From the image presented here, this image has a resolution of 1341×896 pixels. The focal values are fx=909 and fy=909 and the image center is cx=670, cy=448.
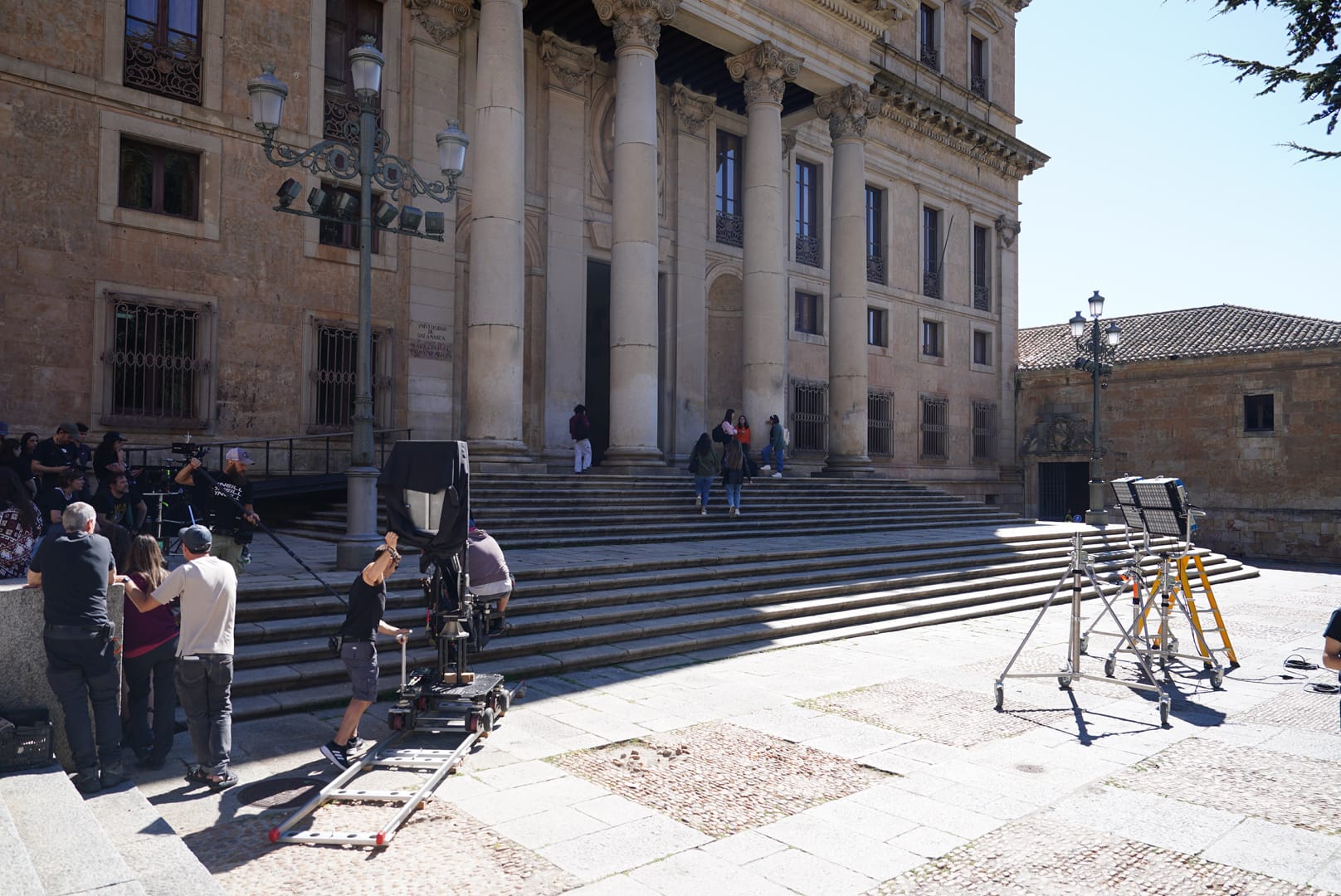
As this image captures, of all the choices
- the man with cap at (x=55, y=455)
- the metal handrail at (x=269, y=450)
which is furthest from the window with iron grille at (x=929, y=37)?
the man with cap at (x=55, y=455)

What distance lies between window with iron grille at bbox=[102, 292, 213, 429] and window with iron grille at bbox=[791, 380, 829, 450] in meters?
15.3

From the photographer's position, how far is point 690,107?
918 inches

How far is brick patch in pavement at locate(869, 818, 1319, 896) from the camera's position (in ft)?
14.9

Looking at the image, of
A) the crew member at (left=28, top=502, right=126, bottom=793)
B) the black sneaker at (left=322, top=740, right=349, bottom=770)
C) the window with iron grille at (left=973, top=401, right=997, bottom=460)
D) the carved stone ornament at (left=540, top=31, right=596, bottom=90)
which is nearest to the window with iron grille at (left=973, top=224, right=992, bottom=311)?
the window with iron grille at (left=973, top=401, right=997, bottom=460)

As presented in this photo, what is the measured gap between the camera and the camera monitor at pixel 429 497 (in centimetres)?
661

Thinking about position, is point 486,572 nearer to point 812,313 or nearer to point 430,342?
point 430,342

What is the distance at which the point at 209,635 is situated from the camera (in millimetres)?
5703

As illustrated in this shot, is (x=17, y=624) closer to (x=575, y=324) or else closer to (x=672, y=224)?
(x=575, y=324)

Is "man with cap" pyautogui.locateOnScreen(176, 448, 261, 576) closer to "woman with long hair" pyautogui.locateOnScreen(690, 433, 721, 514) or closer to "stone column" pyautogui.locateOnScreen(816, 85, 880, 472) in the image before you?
"woman with long hair" pyautogui.locateOnScreen(690, 433, 721, 514)

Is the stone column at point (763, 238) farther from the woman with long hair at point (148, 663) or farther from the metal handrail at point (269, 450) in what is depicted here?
the woman with long hair at point (148, 663)

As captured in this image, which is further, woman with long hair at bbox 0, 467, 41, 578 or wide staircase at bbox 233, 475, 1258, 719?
wide staircase at bbox 233, 475, 1258, 719

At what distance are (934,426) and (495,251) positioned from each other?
62.0 ft

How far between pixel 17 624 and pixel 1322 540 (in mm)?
30412

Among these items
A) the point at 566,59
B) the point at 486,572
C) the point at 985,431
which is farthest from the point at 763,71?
the point at 985,431
